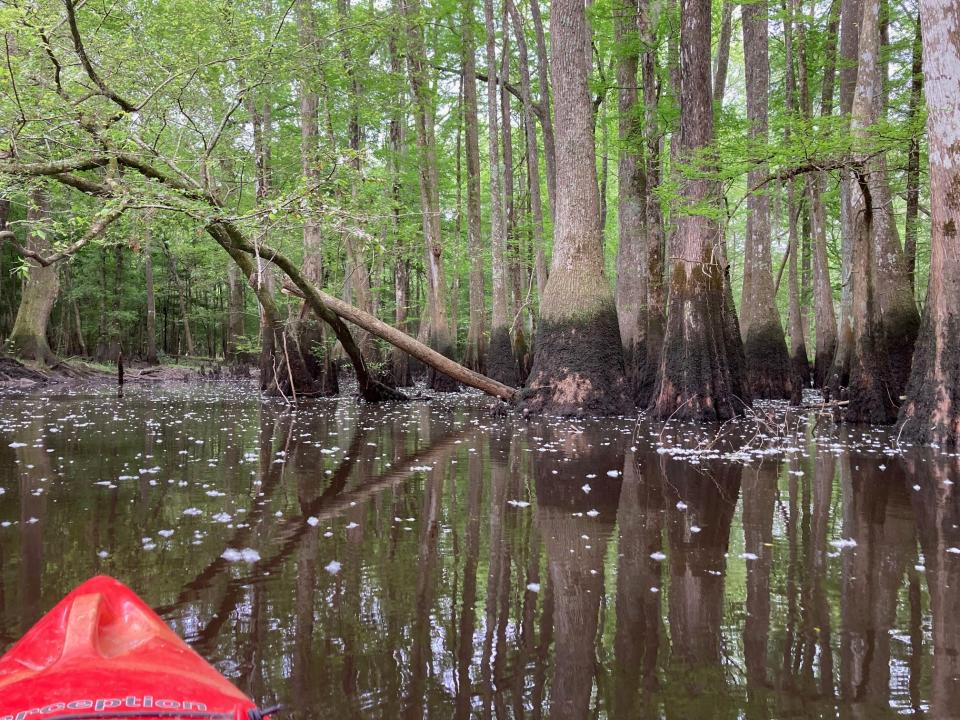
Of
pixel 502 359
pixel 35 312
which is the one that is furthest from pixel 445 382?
pixel 35 312

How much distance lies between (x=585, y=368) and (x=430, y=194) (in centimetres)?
926

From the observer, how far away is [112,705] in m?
1.21

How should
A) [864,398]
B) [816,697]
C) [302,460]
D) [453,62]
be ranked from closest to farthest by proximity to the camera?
[816,697]
[302,460]
[864,398]
[453,62]

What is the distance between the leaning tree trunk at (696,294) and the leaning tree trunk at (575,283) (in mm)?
912

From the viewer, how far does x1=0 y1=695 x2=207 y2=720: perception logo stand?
1.19 m

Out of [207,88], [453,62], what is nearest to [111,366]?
[453,62]

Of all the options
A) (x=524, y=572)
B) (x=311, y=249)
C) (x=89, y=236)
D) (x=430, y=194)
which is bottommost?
(x=524, y=572)

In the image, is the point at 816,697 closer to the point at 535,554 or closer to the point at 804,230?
the point at 535,554

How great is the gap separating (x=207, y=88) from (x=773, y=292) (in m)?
12.2

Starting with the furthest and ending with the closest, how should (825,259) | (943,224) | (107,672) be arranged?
(825,259) → (943,224) → (107,672)

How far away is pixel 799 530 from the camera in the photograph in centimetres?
408

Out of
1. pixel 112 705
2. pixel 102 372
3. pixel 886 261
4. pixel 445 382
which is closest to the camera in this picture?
pixel 112 705

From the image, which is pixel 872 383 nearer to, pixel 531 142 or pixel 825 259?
pixel 825 259

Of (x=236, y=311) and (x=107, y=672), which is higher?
(x=236, y=311)
